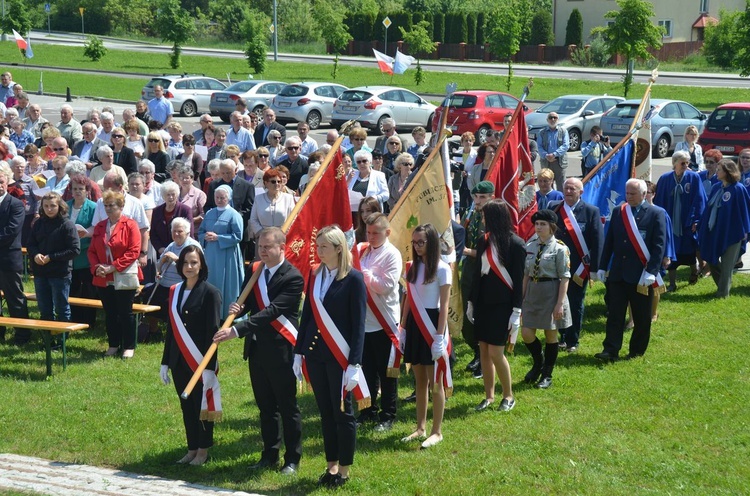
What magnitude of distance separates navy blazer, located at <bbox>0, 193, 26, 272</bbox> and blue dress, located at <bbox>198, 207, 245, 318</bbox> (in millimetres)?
2106

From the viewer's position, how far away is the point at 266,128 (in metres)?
18.4

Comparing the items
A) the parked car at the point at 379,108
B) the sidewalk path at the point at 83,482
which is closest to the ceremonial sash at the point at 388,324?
the sidewalk path at the point at 83,482

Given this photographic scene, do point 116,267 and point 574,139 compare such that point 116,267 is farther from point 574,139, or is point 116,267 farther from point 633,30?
point 633,30

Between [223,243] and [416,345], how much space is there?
3810 mm

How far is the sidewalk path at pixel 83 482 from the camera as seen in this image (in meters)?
7.54

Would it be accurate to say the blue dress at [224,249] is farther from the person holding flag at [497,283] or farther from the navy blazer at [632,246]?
the navy blazer at [632,246]

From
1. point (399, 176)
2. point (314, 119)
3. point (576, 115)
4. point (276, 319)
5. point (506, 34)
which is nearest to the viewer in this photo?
point (276, 319)

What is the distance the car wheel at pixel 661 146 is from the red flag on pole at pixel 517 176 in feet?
57.9

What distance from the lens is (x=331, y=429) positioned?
753 cm

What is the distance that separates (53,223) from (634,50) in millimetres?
29604

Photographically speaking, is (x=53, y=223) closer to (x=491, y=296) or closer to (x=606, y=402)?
(x=491, y=296)

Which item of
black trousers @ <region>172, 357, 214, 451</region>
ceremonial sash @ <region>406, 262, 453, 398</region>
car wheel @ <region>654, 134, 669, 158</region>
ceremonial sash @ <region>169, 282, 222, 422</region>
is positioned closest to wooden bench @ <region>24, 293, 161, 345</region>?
black trousers @ <region>172, 357, 214, 451</region>

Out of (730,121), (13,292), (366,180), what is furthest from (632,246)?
(730,121)

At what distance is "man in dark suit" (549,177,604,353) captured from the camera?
36.3 ft
